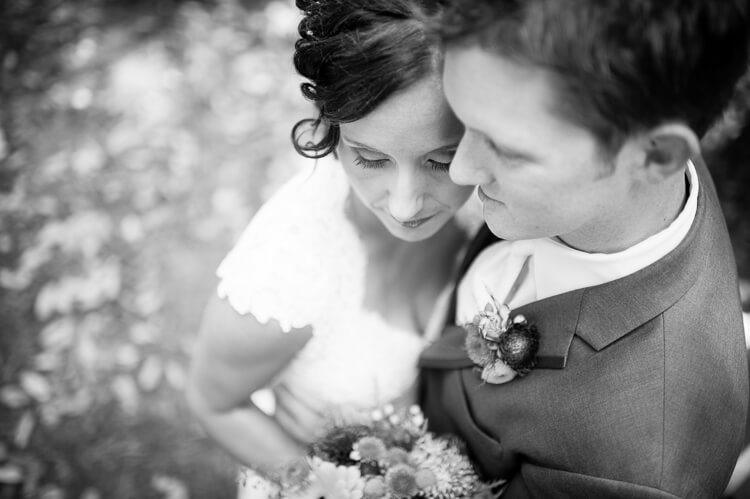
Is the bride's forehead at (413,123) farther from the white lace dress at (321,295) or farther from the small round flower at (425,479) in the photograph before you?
the small round flower at (425,479)

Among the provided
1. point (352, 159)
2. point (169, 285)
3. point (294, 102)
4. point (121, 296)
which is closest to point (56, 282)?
point (121, 296)

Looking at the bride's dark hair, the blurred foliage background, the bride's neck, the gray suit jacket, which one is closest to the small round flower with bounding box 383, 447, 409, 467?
the gray suit jacket

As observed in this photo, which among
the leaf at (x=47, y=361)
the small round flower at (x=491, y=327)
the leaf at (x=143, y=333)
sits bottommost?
the leaf at (x=143, y=333)

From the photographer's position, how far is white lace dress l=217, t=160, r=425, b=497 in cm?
177

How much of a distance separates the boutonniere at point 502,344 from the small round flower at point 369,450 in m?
0.32

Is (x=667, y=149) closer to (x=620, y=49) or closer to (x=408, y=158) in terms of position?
(x=620, y=49)

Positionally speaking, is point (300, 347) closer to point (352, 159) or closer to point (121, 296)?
point (352, 159)

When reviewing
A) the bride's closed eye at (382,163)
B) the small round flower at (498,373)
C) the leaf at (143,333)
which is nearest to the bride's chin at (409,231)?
the bride's closed eye at (382,163)

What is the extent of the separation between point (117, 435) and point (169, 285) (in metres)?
0.93

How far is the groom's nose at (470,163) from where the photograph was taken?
1.31m

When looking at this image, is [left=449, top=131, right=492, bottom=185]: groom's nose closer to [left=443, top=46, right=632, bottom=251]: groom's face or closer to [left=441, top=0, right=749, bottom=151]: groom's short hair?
[left=443, top=46, right=632, bottom=251]: groom's face

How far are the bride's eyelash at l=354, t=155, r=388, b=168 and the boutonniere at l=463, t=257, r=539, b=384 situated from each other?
1.43ft

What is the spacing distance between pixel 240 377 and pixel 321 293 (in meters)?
0.36

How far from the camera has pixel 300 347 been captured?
192 centimetres
